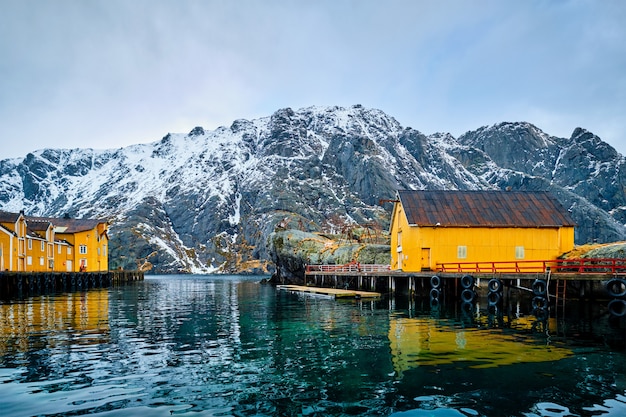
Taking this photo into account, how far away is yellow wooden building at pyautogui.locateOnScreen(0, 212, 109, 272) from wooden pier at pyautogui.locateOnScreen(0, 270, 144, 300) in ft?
13.4

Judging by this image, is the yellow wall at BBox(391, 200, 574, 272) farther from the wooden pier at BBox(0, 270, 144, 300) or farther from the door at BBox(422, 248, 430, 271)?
Result: the wooden pier at BBox(0, 270, 144, 300)

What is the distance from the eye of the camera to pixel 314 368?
15898 millimetres

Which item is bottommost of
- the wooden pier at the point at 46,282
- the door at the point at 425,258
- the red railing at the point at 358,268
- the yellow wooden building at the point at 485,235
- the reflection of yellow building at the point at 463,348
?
the wooden pier at the point at 46,282

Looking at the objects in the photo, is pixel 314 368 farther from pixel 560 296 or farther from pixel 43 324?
pixel 560 296

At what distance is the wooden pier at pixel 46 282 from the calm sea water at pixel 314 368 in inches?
1182

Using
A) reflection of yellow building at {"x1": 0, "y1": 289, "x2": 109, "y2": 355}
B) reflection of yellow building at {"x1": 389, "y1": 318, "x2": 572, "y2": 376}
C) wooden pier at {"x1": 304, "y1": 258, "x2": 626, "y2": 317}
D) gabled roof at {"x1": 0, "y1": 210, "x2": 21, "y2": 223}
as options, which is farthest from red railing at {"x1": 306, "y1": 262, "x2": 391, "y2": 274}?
gabled roof at {"x1": 0, "y1": 210, "x2": 21, "y2": 223}

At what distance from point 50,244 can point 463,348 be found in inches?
3124

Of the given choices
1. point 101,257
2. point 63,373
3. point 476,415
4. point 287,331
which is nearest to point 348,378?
point 476,415

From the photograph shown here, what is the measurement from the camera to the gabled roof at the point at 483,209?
47.5 meters

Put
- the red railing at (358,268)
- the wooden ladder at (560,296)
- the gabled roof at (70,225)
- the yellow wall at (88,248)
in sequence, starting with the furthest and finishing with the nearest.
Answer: the yellow wall at (88,248) < the gabled roof at (70,225) < the red railing at (358,268) < the wooden ladder at (560,296)

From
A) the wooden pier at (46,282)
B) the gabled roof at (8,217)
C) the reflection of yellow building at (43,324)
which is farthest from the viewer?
the gabled roof at (8,217)

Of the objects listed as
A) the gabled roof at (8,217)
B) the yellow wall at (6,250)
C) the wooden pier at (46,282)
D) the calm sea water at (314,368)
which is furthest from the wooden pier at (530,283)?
the gabled roof at (8,217)

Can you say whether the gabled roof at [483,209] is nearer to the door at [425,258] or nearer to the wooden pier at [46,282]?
the door at [425,258]

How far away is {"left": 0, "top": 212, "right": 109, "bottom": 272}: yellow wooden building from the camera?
66.5 m
